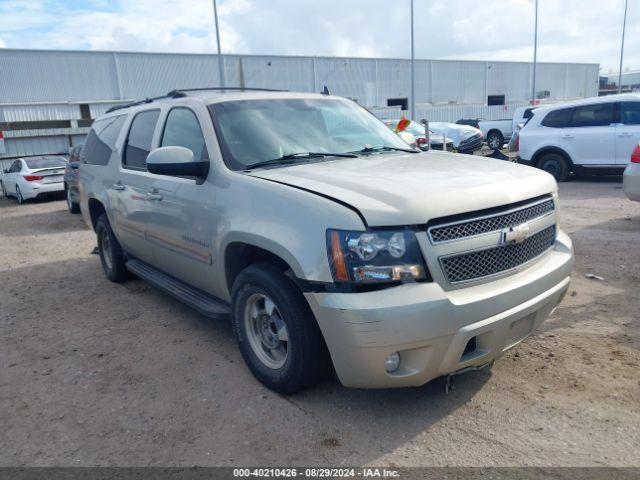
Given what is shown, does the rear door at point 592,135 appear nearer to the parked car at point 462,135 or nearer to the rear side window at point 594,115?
the rear side window at point 594,115

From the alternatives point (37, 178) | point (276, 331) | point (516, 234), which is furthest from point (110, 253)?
point (37, 178)

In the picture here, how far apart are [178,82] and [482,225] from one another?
36.1 m

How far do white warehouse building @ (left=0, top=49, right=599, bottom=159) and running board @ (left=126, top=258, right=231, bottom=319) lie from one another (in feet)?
62.2

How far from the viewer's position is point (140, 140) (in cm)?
505

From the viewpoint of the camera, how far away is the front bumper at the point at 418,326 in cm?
268

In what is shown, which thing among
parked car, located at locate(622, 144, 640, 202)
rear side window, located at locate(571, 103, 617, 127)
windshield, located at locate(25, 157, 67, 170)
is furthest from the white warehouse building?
parked car, located at locate(622, 144, 640, 202)

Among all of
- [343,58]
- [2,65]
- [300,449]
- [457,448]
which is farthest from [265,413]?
[343,58]

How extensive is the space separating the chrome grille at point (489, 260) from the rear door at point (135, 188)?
2.83m

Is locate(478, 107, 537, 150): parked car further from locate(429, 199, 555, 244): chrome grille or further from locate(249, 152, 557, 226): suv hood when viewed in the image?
locate(429, 199, 555, 244): chrome grille

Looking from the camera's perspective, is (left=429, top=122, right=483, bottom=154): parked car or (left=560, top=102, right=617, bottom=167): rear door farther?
(left=429, top=122, right=483, bottom=154): parked car

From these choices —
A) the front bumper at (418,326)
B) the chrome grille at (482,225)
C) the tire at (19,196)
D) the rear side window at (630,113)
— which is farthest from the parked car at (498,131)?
the front bumper at (418,326)

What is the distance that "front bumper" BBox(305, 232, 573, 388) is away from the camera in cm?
268

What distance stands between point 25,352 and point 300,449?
2.77 metres

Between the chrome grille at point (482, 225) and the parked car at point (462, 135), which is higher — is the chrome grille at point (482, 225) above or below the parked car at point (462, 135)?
above
